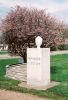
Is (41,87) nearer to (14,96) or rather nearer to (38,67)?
(38,67)

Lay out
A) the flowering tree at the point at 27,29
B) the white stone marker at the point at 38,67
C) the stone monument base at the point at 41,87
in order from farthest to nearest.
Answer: the flowering tree at the point at 27,29 → the white stone marker at the point at 38,67 → the stone monument base at the point at 41,87

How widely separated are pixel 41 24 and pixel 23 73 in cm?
352

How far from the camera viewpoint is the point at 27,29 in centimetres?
1498

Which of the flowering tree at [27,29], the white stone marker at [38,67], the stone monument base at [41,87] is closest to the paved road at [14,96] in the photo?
the stone monument base at [41,87]

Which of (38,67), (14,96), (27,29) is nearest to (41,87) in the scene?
(38,67)

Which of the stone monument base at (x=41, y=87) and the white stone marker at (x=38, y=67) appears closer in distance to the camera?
the stone monument base at (x=41, y=87)

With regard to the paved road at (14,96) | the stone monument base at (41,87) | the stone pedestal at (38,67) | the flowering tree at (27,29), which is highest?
the flowering tree at (27,29)

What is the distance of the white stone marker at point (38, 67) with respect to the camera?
11.9 metres

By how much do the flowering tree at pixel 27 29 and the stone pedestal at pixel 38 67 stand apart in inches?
121

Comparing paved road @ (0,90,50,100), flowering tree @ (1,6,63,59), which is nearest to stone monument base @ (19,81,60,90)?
paved road @ (0,90,50,100)

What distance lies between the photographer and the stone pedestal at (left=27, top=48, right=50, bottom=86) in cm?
1191

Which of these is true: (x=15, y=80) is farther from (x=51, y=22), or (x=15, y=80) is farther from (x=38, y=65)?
(x=51, y=22)

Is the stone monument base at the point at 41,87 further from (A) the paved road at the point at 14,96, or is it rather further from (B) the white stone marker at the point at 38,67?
(A) the paved road at the point at 14,96

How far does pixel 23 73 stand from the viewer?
13297 millimetres
